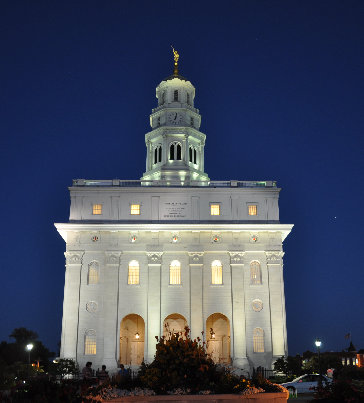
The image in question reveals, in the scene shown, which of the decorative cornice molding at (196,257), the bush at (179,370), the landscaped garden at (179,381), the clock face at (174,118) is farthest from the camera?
the clock face at (174,118)

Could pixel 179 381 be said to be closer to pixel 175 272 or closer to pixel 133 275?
pixel 175 272

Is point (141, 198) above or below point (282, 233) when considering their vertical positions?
above

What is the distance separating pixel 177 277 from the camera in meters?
45.9

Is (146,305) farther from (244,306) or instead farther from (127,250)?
(244,306)

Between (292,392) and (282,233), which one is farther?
(282,233)

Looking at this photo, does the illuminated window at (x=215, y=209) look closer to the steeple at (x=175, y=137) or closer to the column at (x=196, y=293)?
the column at (x=196, y=293)

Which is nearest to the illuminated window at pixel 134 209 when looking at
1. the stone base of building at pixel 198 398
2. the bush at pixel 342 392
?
the stone base of building at pixel 198 398

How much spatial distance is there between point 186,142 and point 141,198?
399 inches

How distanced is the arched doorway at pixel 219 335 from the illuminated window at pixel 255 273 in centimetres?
417

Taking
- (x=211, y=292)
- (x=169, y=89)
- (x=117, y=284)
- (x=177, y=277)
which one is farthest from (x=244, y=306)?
(x=169, y=89)

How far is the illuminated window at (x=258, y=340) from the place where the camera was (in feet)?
146

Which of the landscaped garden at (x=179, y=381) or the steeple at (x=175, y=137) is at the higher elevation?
the steeple at (x=175, y=137)

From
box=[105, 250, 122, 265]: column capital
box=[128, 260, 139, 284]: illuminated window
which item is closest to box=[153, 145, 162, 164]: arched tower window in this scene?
box=[105, 250, 122, 265]: column capital

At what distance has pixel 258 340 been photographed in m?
44.7
